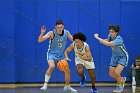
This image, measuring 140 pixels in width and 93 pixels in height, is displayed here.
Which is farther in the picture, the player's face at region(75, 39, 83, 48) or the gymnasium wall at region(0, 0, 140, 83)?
the gymnasium wall at region(0, 0, 140, 83)

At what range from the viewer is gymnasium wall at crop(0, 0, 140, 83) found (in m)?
13.0

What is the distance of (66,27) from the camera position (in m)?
13.2

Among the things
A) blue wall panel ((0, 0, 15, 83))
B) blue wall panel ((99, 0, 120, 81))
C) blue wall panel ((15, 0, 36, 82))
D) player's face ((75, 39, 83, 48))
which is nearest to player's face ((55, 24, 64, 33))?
player's face ((75, 39, 83, 48))

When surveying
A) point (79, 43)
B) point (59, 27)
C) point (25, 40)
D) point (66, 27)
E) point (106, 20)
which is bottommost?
point (79, 43)

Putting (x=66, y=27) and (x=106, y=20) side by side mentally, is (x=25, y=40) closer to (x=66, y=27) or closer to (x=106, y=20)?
(x=66, y=27)

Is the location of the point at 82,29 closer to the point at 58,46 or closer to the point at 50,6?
the point at 50,6

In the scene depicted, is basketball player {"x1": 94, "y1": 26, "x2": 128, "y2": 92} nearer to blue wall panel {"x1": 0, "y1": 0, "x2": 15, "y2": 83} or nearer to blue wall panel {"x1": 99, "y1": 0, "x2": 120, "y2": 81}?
blue wall panel {"x1": 99, "y1": 0, "x2": 120, "y2": 81}

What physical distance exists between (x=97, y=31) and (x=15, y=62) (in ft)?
9.53

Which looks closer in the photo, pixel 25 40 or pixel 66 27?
pixel 25 40

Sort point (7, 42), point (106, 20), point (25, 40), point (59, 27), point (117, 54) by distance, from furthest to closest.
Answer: point (106, 20), point (25, 40), point (7, 42), point (117, 54), point (59, 27)

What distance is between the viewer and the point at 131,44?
44.0ft

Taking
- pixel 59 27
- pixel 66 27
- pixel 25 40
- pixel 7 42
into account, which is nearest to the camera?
pixel 59 27

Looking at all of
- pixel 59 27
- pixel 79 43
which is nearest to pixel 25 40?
pixel 59 27

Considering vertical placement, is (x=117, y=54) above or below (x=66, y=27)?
below
